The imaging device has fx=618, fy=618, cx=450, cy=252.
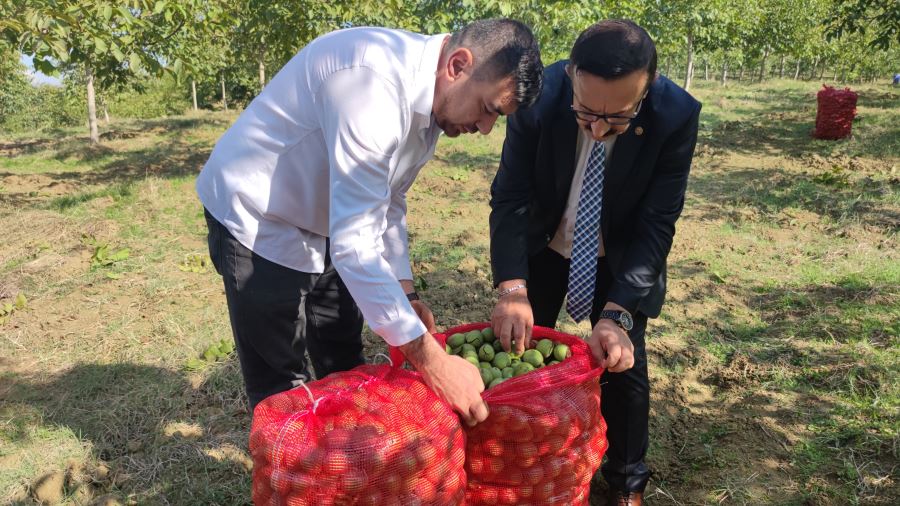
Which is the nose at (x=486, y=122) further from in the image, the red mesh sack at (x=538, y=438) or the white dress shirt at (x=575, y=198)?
the red mesh sack at (x=538, y=438)

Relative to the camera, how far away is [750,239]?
19.4 ft

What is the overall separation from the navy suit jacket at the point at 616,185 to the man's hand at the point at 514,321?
117 millimetres

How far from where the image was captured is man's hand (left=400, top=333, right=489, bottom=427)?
1.62 meters

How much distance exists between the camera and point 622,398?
2336 millimetres

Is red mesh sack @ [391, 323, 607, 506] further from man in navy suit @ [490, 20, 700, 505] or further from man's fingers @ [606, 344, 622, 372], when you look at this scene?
man in navy suit @ [490, 20, 700, 505]

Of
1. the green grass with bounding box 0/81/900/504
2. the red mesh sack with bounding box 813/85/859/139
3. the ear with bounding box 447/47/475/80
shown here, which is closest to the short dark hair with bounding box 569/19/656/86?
the ear with bounding box 447/47/475/80

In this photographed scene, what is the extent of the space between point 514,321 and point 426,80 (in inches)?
35.1

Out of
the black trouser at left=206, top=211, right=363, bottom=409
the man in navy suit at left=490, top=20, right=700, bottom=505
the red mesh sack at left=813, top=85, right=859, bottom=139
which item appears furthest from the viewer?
the red mesh sack at left=813, top=85, right=859, bottom=139

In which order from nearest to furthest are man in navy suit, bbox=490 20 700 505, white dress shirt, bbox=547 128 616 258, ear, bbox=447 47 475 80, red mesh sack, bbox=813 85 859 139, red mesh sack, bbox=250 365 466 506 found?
red mesh sack, bbox=250 365 466 506
ear, bbox=447 47 475 80
man in navy suit, bbox=490 20 700 505
white dress shirt, bbox=547 128 616 258
red mesh sack, bbox=813 85 859 139

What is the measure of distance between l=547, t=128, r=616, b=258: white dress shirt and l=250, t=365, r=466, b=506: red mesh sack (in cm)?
89

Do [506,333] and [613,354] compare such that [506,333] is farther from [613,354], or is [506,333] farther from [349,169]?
Result: [349,169]

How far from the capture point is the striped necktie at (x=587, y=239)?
2.09m

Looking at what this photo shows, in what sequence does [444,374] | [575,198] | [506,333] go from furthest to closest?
[575,198] < [506,333] < [444,374]

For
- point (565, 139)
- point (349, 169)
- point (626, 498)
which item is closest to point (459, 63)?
point (349, 169)
